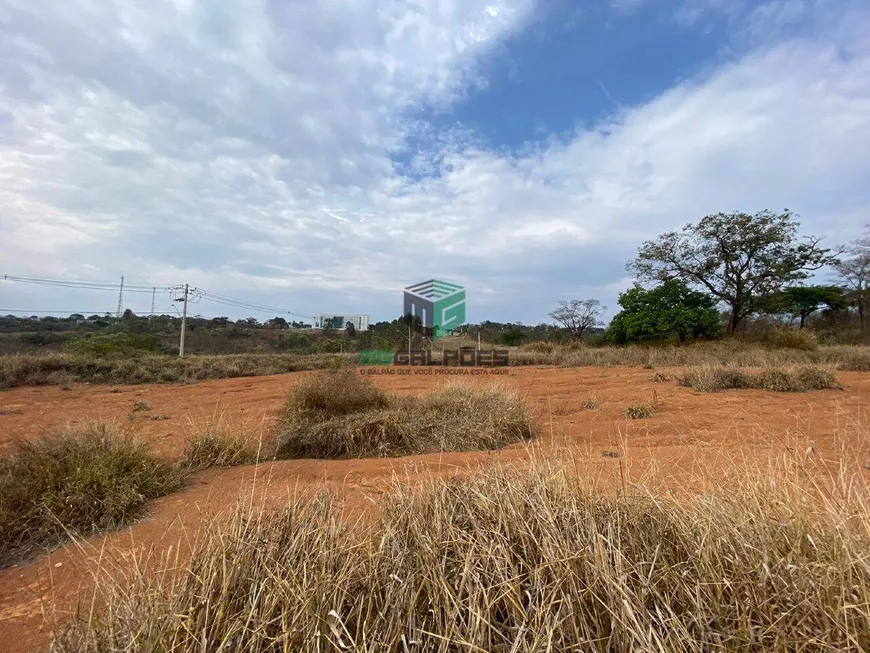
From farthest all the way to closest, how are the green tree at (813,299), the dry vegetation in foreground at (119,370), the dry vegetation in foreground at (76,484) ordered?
the green tree at (813,299), the dry vegetation in foreground at (119,370), the dry vegetation in foreground at (76,484)

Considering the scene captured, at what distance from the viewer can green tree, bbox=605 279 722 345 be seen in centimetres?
1919

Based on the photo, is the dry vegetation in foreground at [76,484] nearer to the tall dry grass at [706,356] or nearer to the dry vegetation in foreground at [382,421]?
the dry vegetation in foreground at [382,421]

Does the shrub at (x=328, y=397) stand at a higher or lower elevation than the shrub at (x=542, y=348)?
lower

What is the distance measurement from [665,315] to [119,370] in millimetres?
23124

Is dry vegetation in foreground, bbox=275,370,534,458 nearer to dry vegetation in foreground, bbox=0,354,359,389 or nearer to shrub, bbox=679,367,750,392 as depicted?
shrub, bbox=679,367,750,392

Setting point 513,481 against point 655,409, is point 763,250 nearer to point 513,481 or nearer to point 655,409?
point 655,409

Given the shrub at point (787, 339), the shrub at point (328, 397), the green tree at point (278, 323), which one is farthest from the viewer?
the green tree at point (278, 323)

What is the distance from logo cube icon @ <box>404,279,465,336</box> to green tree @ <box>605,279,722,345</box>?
29.1 ft

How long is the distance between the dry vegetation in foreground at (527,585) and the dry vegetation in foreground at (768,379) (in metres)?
7.58

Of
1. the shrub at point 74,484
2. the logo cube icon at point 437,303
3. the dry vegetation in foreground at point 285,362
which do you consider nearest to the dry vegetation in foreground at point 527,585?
the shrub at point 74,484

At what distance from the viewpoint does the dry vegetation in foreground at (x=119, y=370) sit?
12032 millimetres

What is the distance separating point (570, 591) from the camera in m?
1.31

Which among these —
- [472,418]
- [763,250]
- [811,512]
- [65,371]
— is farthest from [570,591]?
[763,250]

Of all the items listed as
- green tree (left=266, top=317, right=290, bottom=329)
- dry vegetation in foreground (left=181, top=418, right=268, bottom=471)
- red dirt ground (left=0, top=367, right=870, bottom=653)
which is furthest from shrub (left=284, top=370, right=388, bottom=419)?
green tree (left=266, top=317, right=290, bottom=329)
